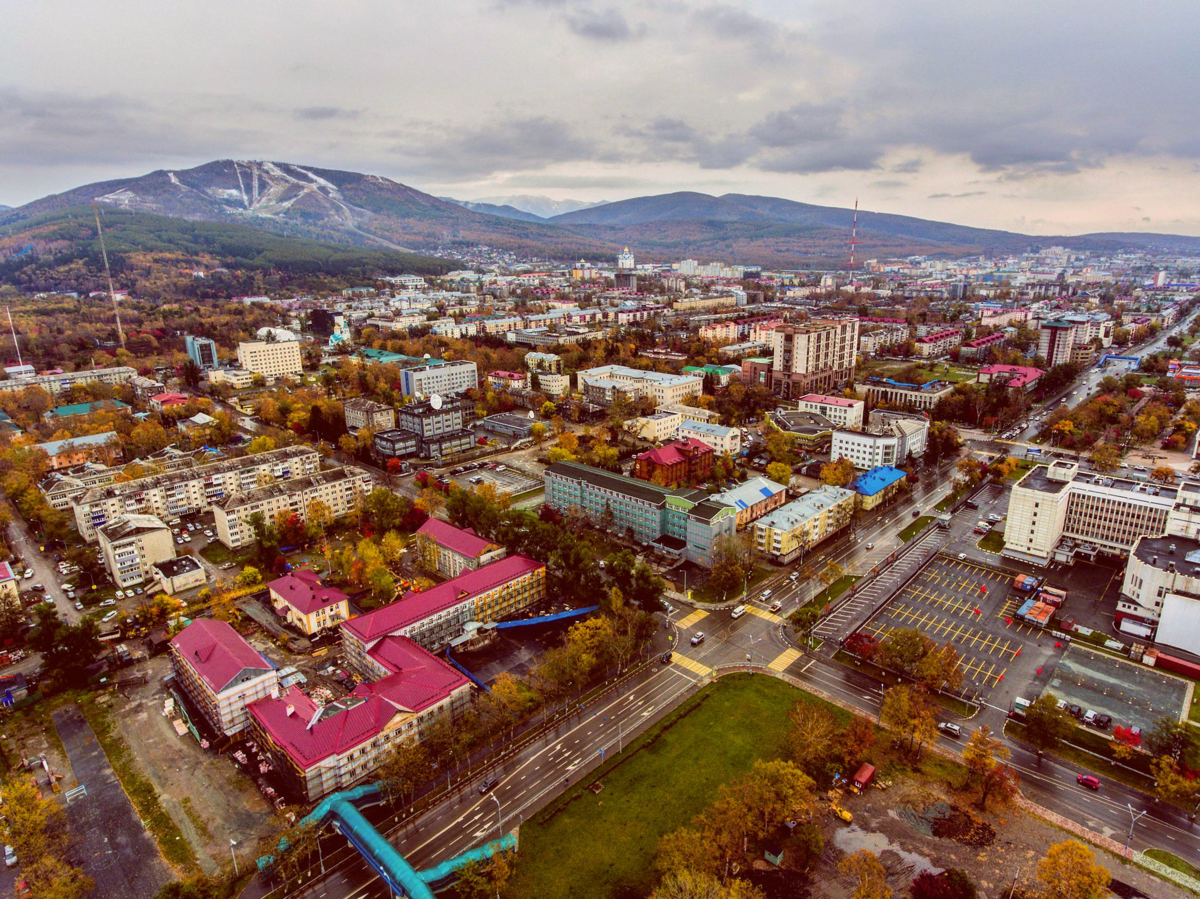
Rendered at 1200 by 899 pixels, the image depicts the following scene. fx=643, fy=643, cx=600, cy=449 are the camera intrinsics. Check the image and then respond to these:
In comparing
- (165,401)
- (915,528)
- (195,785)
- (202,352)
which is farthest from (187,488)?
(202,352)

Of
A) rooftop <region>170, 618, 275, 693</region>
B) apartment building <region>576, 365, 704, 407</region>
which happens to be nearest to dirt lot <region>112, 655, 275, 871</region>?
rooftop <region>170, 618, 275, 693</region>

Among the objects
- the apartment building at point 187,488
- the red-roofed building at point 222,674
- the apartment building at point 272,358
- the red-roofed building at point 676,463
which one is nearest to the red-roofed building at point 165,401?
the apartment building at point 272,358

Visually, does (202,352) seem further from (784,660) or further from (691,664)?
(784,660)

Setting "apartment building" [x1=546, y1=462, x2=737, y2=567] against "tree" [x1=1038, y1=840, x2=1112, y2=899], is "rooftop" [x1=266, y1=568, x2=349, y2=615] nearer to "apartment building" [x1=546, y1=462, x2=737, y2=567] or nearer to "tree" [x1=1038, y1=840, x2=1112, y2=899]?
"apartment building" [x1=546, y1=462, x2=737, y2=567]

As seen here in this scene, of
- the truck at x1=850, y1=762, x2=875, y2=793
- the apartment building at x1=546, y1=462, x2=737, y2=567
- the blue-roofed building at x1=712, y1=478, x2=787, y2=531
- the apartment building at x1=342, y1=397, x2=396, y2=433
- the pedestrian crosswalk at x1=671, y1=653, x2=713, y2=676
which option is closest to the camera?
the truck at x1=850, y1=762, x2=875, y2=793

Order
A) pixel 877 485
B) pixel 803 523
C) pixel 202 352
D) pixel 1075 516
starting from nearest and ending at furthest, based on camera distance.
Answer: pixel 803 523
pixel 1075 516
pixel 877 485
pixel 202 352

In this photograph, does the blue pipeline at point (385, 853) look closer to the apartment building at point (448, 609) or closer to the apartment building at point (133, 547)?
the apartment building at point (448, 609)

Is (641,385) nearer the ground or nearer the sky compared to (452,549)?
nearer the sky
